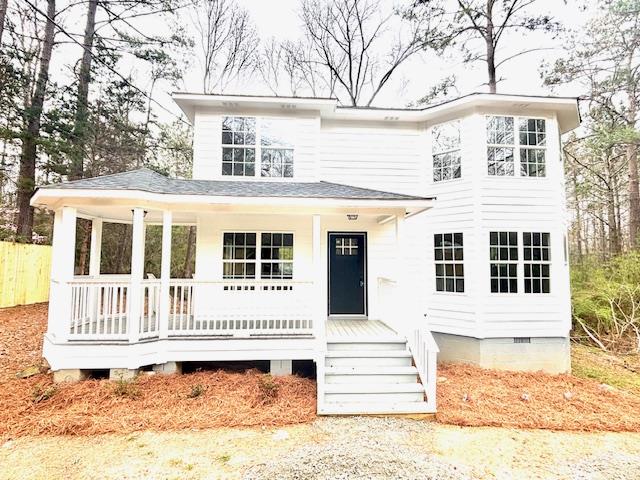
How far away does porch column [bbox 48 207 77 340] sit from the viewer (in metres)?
5.24

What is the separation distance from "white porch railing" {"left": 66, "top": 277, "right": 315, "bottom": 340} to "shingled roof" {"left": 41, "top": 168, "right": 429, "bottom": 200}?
161 cm

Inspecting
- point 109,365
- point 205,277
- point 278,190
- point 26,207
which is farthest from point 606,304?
point 26,207

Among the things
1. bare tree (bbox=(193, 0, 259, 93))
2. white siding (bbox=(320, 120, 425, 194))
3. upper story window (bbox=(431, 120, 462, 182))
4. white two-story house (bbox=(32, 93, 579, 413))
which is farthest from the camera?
bare tree (bbox=(193, 0, 259, 93))

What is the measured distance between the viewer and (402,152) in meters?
8.38

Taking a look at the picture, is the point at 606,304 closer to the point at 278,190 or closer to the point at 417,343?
the point at 417,343

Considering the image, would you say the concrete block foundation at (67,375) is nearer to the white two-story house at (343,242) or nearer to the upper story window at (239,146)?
the white two-story house at (343,242)

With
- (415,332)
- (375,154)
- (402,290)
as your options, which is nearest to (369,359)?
(415,332)

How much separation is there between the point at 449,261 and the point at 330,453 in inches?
212

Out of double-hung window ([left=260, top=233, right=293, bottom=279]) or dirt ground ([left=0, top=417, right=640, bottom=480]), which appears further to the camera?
double-hung window ([left=260, top=233, right=293, bottom=279])

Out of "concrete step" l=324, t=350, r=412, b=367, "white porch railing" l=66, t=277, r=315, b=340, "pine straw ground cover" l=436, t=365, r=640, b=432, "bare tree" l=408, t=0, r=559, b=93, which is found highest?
"bare tree" l=408, t=0, r=559, b=93

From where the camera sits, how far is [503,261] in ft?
24.0

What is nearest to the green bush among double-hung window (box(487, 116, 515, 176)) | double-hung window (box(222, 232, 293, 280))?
double-hung window (box(487, 116, 515, 176))

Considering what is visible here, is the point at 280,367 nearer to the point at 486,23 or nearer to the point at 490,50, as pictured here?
the point at 490,50

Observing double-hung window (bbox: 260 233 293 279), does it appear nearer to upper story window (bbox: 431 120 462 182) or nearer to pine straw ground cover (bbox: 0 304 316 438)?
pine straw ground cover (bbox: 0 304 316 438)
